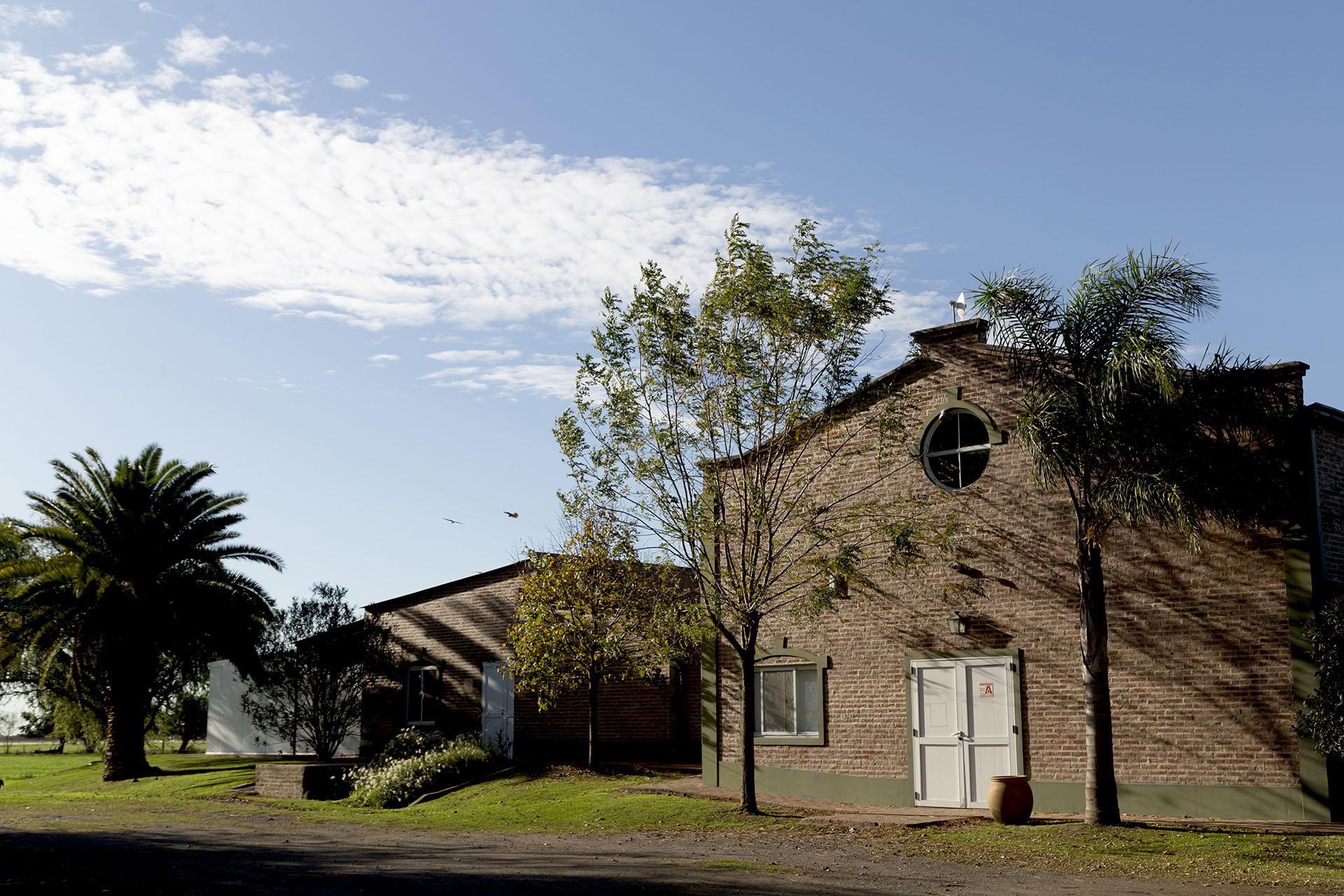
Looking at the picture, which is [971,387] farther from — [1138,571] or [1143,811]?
[1143,811]

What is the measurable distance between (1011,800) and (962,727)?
104 inches

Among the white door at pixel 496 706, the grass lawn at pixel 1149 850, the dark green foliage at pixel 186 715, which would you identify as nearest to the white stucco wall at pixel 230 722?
the dark green foliage at pixel 186 715

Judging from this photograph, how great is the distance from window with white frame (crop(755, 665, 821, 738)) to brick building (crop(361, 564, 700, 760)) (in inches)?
251

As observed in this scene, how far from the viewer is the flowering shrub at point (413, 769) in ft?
74.0

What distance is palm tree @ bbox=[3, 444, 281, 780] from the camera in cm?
2755

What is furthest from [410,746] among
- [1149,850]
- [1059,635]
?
[1149,850]

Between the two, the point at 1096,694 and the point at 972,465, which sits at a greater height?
the point at 972,465

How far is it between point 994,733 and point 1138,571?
3.33m

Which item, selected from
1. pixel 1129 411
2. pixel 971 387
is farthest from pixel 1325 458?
pixel 971 387

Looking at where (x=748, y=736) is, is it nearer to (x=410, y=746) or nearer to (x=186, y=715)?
(x=410, y=746)

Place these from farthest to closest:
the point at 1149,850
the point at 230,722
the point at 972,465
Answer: the point at 230,722 < the point at 972,465 < the point at 1149,850

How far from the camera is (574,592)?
23938 mm

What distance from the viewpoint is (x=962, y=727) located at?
17969mm

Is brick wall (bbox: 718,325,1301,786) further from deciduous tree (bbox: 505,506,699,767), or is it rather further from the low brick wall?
the low brick wall
